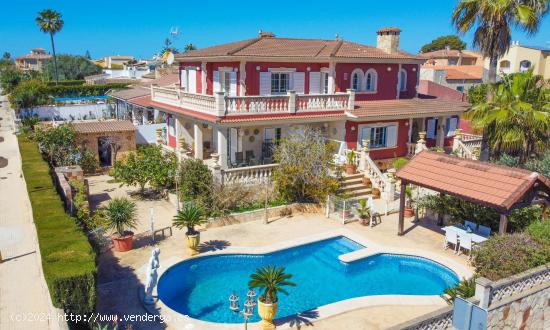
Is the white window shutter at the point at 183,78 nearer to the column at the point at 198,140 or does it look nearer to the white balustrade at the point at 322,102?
the column at the point at 198,140

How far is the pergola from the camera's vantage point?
1441cm

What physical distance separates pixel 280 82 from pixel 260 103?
12.1ft

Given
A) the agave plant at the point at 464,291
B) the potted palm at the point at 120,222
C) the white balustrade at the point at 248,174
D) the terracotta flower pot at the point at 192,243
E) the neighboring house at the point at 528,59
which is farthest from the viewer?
the neighboring house at the point at 528,59

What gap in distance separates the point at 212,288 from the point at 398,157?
17.6 meters

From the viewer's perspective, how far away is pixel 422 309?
43.0 feet

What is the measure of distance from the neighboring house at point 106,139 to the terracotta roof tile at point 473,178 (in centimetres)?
1869

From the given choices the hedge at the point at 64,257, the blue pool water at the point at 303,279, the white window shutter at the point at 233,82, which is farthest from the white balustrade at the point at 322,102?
the hedge at the point at 64,257

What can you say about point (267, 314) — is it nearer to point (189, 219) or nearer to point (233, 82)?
point (189, 219)

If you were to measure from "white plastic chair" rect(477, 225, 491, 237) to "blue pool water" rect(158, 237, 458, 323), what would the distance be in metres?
2.53

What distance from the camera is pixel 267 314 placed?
11.6 metres

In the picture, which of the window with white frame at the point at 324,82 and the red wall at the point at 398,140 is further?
the window with white frame at the point at 324,82

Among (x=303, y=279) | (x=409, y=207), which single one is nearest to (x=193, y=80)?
(x=409, y=207)

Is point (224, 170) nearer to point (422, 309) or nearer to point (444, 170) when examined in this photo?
point (444, 170)

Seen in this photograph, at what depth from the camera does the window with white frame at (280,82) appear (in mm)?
25797
